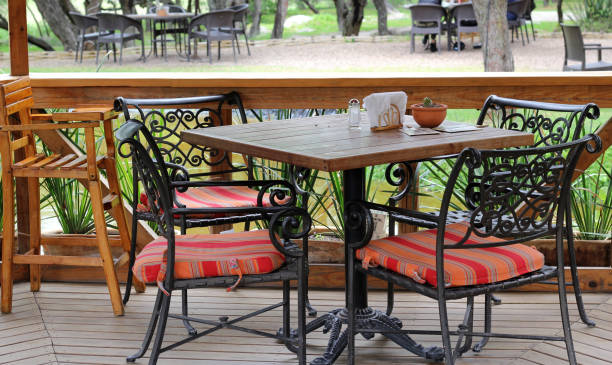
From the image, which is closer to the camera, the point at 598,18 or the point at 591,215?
the point at 591,215

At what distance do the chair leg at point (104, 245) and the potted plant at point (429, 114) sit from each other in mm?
1195

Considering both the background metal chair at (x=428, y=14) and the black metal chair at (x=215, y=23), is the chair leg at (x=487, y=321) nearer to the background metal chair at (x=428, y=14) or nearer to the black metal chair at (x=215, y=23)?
the black metal chair at (x=215, y=23)

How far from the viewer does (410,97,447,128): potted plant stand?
101 inches

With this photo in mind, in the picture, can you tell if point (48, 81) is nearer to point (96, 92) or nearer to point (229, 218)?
point (96, 92)

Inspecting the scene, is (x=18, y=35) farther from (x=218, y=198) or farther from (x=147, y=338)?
(x=147, y=338)

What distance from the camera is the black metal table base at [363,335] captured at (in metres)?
2.54

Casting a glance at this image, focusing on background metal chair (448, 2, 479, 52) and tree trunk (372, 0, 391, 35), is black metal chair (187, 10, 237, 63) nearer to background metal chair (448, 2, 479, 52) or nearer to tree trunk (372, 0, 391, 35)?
background metal chair (448, 2, 479, 52)

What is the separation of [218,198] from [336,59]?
11446 mm

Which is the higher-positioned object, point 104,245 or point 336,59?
point 336,59

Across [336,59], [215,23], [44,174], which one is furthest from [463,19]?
[44,174]

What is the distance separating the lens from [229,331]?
285 cm

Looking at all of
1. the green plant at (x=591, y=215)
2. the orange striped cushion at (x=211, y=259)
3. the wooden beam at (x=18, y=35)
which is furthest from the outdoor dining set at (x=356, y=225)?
the green plant at (x=591, y=215)

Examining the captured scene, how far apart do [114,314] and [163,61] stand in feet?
38.5

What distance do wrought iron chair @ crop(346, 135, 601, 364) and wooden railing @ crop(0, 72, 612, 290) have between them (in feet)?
2.94
